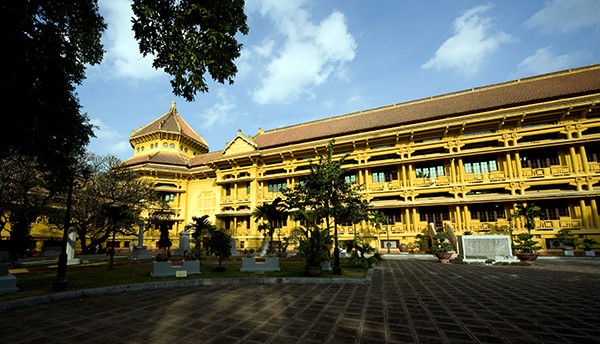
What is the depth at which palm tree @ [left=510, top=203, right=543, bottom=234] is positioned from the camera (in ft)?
67.4

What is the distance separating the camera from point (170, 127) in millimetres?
40094

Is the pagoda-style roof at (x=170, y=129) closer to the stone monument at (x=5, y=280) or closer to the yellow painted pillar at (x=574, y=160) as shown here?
the stone monument at (x=5, y=280)

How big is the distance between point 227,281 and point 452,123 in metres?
23.7

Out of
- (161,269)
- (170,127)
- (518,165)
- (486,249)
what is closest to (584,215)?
(518,165)

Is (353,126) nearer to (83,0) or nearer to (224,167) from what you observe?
(224,167)

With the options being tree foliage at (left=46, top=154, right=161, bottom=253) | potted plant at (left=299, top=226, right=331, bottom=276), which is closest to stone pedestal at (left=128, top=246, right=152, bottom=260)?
tree foliage at (left=46, top=154, right=161, bottom=253)

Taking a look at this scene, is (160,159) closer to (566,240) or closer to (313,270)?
(313,270)

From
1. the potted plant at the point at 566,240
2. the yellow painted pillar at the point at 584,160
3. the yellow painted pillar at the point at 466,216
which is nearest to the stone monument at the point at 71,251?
the yellow painted pillar at the point at 466,216

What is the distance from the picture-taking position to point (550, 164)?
2348cm

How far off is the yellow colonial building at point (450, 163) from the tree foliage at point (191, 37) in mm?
22030

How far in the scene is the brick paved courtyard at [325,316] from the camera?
4578 millimetres

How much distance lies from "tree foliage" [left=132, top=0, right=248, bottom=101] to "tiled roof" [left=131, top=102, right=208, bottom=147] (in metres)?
34.3

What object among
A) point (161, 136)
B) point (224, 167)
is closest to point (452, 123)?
point (224, 167)

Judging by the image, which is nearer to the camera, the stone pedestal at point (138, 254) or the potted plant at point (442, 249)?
the potted plant at point (442, 249)
